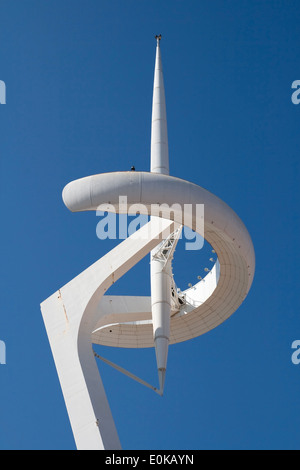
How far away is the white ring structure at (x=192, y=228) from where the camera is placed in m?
39.3

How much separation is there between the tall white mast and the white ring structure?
7.24 feet

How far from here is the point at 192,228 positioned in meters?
42.4

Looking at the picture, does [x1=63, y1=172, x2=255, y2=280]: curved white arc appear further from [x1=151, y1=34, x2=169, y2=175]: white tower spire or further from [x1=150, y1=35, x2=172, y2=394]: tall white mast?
[x1=151, y1=34, x2=169, y2=175]: white tower spire

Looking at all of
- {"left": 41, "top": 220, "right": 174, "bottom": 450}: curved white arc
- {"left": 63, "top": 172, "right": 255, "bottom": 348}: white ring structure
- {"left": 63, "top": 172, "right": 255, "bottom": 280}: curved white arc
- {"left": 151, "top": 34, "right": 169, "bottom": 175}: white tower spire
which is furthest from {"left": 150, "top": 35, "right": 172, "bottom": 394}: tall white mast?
{"left": 63, "top": 172, "right": 255, "bottom": 280}: curved white arc

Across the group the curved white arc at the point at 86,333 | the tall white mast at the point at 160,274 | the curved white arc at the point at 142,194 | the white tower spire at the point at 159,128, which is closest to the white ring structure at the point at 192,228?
the curved white arc at the point at 142,194

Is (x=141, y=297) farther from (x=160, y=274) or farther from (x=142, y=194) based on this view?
(x=142, y=194)

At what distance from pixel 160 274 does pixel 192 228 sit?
21.0 ft

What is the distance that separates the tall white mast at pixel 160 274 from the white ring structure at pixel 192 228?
2.21 metres

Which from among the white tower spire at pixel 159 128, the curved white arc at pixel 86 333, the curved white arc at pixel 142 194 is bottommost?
the curved white arc at pixel 86 333

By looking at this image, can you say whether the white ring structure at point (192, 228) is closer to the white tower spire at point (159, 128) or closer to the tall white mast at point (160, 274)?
the tall white mast at point (160, 274)

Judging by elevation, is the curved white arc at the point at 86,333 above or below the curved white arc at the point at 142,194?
below

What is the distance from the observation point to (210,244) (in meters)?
44.8

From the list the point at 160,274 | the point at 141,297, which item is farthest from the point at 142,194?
the point at 141,297
